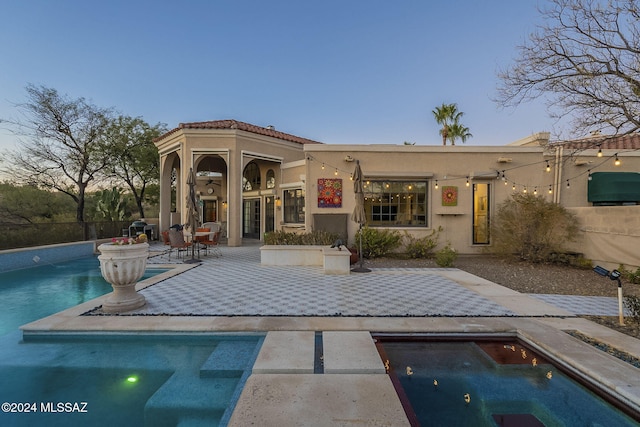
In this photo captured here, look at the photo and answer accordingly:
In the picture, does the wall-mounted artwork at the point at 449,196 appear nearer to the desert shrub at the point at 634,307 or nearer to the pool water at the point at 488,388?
the desert shrub at the point at 634,307

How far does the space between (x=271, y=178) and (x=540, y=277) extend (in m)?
12.8

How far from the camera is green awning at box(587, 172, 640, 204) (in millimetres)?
10336

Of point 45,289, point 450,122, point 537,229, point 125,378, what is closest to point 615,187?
point 537,229

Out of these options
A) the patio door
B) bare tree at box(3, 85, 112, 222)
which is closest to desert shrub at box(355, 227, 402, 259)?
the patio door

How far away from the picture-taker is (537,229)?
9414 millimetres

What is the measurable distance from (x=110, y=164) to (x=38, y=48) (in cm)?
626

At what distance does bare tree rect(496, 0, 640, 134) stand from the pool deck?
197 inches

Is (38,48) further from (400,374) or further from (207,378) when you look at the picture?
(400,374)

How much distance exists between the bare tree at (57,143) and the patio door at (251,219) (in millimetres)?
8701

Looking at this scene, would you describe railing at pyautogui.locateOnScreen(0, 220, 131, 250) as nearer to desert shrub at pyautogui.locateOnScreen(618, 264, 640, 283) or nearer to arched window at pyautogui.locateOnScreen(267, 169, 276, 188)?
arched window at pyautogui.locateOnScreen(267, 169, 276, 188)

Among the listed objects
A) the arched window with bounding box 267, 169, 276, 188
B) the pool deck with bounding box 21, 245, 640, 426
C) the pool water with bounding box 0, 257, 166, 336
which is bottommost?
the pool water with bounding box 0, 257, 166, 336

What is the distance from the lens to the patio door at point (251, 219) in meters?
17.2

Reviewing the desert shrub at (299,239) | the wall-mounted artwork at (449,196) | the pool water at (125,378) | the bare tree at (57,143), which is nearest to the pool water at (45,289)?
the pool water at (125,378)

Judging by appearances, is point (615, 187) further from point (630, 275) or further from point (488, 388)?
point (488, 388)
